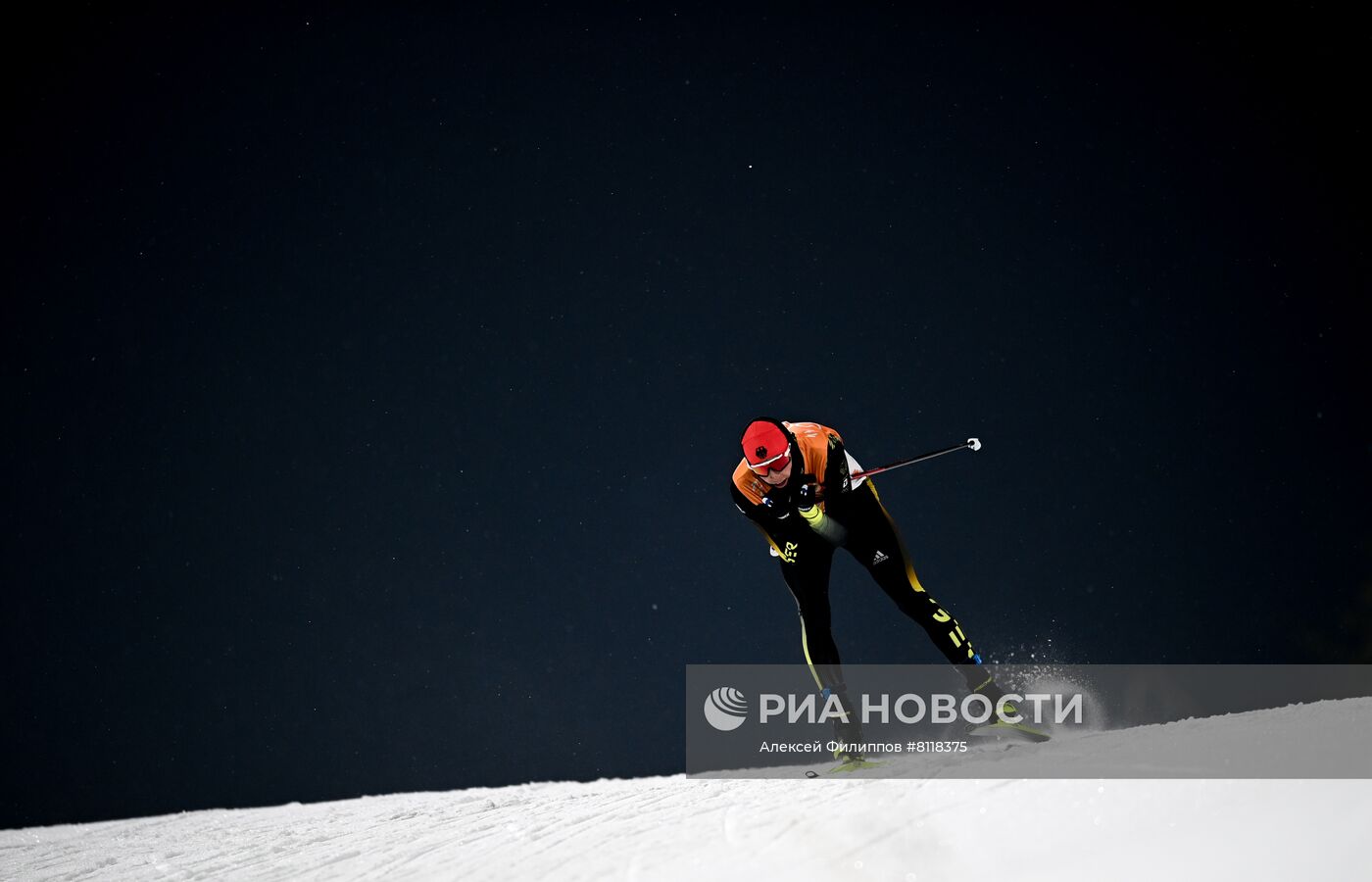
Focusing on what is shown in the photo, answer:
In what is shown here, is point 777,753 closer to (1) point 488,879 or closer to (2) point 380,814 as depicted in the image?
(2) point 380,814

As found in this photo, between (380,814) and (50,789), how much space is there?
4.56 meters

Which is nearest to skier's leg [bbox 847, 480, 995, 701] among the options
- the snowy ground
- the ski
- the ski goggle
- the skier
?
the skier

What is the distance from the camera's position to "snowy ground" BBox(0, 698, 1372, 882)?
172 centimetres

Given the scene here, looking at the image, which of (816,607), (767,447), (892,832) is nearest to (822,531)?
(816,607)

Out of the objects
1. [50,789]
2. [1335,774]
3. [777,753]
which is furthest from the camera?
[777,753]

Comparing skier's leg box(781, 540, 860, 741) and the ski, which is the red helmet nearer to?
skier's leg box(781, 540, 860, 741)

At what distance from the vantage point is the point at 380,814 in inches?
156

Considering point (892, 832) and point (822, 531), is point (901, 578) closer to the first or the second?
point (822, 531)

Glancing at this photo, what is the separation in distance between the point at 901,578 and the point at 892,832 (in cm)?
144

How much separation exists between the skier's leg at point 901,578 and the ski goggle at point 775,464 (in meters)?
0.36

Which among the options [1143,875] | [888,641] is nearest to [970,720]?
[1143,875]

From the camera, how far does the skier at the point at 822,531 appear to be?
334 centimetres

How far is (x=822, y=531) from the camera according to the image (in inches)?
137

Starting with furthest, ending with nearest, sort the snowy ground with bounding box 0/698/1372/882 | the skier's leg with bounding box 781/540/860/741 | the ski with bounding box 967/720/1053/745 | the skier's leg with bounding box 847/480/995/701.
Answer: the skier's leg with bounding box 781/540/860/741
the skier's leg with bounding box 847/480/995/701
the ski with bounding box 967/720/1053/745
the snowy ground with bounding box 0/698/1372/882
